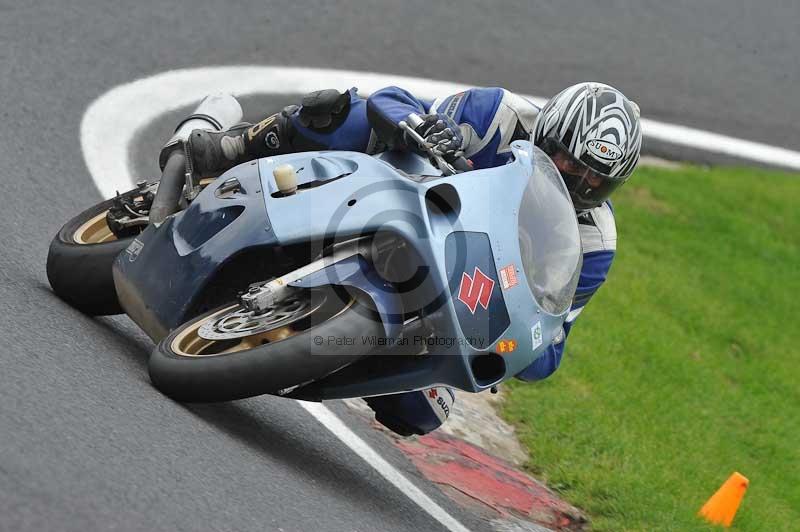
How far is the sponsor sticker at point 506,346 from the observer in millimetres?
4535

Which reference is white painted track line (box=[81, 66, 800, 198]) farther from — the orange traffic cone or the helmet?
the orange traffic cone

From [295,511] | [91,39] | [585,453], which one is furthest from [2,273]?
[91,39]

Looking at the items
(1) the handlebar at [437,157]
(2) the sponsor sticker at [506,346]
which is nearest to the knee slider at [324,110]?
(1) the handlebar at [437,157]

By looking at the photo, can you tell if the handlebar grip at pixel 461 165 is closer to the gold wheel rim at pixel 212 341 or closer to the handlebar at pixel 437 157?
the handlebar at pixel 437 157

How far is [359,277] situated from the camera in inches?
176

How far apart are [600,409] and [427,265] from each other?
10.6 feet

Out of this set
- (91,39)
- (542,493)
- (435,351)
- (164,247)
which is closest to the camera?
(435,351)

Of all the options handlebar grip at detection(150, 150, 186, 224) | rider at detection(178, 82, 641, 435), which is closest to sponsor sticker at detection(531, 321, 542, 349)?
rider at detection(178, 82, 641, 435)

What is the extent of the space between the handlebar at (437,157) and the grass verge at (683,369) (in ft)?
6.63

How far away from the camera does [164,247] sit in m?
5.04

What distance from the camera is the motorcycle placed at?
4.41 m

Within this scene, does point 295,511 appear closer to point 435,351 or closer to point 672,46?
point 435,351

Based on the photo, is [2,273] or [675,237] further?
[675,237]

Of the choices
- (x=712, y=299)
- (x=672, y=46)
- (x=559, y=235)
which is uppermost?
(x=559, y=235)
